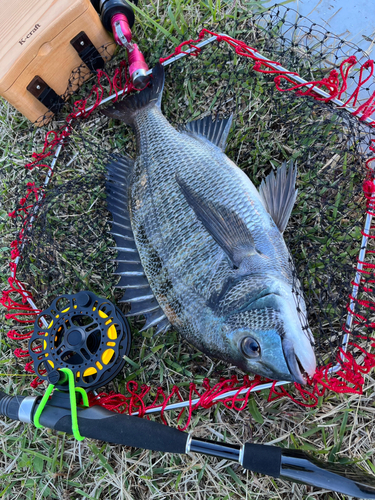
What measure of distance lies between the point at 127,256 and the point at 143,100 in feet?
3.79

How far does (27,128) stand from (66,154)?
0.50 meters

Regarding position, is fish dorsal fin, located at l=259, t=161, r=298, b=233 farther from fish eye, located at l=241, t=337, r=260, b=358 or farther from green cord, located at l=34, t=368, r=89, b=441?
green cord, located at l=34, t=368, r=89, b=441

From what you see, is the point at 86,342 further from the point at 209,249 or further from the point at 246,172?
the point at 246,172

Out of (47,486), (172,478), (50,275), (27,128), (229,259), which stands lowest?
(172,478)

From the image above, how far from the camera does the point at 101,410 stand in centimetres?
214

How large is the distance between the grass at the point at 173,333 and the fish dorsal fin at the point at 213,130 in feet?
0.71

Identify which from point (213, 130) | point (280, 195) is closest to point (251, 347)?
point (280, 195)

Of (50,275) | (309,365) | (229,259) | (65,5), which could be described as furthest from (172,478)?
(65,5)

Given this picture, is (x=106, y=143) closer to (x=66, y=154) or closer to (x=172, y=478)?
(x=66, y=154)

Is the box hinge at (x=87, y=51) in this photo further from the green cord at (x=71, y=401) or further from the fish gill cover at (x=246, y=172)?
the green cord at (x=71, y=401)

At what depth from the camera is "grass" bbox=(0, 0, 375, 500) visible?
2.23 meters

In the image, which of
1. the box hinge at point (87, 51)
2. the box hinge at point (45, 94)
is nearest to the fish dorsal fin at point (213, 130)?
the box hinge at point (87, 51)

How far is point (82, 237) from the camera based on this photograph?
2.79m

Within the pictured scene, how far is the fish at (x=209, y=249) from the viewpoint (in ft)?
6.00
